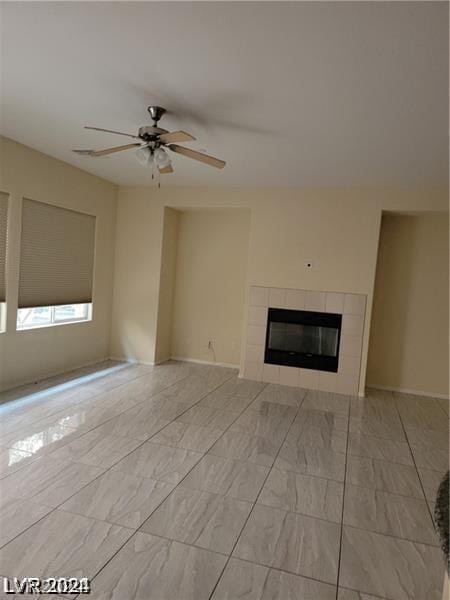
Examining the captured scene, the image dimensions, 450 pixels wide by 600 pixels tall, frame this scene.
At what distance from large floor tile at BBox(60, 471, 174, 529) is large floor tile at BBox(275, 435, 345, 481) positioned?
970mm

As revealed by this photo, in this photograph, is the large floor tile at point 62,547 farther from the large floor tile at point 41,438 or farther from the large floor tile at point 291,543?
the large floor tile at point 41,438

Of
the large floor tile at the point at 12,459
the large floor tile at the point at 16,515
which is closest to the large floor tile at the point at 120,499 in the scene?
the large floor tile at the point at 16,515

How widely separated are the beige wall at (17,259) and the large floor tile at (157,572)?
2968mm

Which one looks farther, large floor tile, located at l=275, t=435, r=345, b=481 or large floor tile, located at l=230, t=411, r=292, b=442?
large floor tile, located at l=230, t=411, r=292, b=442

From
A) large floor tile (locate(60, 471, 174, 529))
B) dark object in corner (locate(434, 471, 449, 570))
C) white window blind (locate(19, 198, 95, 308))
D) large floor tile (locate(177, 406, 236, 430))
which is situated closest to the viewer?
dark object in corner (locate(434, 471, 449, 570))

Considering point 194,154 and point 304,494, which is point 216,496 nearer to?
point 304,494

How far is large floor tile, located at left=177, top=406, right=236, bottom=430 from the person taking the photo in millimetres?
3713

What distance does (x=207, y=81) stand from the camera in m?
2.51

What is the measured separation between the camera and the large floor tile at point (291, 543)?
6.45ft

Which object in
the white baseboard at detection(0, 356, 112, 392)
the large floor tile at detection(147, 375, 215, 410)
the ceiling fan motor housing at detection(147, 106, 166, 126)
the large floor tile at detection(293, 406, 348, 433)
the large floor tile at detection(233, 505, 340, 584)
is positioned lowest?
the large floor tile at detection(233, 505, 340, 584)

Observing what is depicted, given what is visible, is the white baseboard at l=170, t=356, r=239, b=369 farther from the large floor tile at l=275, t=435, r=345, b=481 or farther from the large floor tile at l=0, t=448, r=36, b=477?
the large floor tile at l=0, t=448, r=36, b=477

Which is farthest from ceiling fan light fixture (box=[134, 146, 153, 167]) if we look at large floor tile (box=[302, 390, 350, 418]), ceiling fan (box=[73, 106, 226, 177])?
large floor tile (box=[302, 390, 350, 418])

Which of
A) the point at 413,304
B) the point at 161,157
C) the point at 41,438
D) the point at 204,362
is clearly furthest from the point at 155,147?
the point at 413,304

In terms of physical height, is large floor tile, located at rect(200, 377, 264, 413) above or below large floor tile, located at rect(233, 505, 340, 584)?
above
